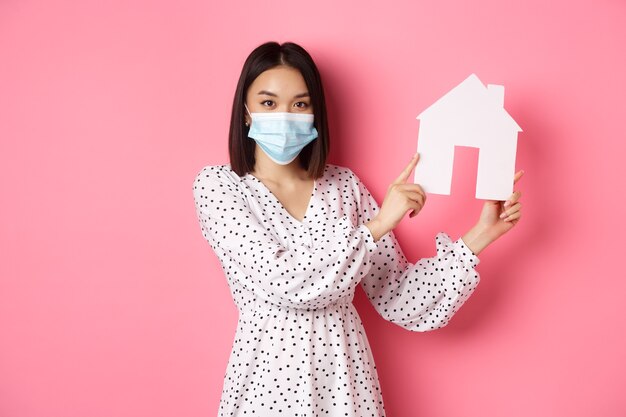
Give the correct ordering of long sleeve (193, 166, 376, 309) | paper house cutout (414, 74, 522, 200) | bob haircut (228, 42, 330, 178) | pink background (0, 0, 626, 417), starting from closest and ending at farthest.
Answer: long sleeve (193, 166, 376, 309), paper house cutout (414, 74, 522, 200), bob haircut (228, 42, 330, 178), pink background (0, 0, 626, 417)

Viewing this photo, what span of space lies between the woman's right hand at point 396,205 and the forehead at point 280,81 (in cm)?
35

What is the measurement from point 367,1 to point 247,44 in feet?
1.13

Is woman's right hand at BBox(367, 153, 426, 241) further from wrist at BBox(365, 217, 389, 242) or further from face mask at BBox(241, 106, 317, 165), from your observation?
face mask at BBox(241, 106, 317, 165)

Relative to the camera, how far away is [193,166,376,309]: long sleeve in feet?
5.19

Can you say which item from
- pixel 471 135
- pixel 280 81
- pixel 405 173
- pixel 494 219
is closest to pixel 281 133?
pixel 280 81

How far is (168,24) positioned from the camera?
6.64ft

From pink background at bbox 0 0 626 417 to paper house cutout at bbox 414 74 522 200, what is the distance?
244 mm

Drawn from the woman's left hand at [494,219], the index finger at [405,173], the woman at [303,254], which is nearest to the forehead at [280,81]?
the woman at [303,254]

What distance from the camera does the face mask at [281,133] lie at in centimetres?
174

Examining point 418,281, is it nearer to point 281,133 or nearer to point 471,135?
point 471,135

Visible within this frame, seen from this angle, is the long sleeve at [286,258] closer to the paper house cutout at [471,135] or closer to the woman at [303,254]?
the woman at [303,254]

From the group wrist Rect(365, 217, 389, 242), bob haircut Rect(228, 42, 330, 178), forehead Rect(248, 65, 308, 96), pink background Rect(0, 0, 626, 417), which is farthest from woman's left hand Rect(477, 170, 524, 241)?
forehead Rect(248, 65, 308, 96)

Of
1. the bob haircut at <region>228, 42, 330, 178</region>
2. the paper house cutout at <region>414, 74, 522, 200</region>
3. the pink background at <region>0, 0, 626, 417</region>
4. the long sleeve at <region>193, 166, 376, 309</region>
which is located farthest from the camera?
the pink background at <region>0, 0, 626, 417</region>

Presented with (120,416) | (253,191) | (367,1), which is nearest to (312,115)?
(253,191)
